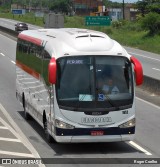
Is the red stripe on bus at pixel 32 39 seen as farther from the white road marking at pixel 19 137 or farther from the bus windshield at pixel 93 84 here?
the bus windshield at pixel 93 84

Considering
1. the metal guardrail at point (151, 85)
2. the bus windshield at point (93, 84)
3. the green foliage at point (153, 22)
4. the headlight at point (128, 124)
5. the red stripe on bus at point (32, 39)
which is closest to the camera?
the bus windshield at point (93, 84)

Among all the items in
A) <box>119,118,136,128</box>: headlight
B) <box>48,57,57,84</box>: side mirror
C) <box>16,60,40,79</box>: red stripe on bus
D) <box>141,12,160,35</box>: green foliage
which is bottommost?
<box>141,12,160,35</box>: green foliage

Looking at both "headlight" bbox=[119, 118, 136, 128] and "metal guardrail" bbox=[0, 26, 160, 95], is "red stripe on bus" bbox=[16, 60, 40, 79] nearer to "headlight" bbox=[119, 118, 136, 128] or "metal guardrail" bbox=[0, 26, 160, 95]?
"headlight" bbox=[119, 118, 136, 128]

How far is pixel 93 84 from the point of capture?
13289 millimetres

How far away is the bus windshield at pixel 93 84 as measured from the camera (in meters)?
13.2

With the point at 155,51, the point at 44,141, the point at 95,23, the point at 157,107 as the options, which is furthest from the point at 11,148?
the point at 95,23

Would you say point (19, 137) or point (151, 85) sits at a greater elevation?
point (19, 137)

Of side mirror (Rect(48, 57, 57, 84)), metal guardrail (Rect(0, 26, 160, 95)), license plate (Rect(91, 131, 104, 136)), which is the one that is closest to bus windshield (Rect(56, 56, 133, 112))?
side mirror (Rect(48, 57, 57, 84))

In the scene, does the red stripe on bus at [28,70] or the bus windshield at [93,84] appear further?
the red stripe on bus at [28,70]

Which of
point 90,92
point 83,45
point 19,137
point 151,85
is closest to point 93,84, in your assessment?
point 90,92

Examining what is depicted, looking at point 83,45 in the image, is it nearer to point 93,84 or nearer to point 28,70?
point 93,84

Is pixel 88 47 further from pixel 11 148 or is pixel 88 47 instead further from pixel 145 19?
pixel 145 19

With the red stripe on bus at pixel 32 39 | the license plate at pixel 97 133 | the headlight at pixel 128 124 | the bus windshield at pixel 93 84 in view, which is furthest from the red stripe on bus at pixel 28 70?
the headlight at pixel 128 124

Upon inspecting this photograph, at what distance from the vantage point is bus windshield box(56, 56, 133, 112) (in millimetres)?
13203
